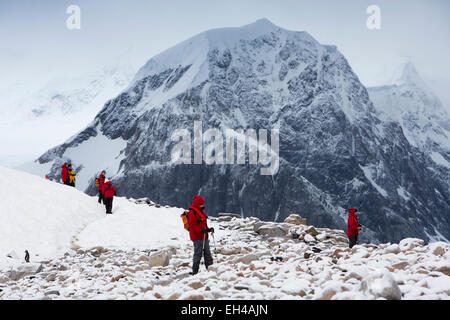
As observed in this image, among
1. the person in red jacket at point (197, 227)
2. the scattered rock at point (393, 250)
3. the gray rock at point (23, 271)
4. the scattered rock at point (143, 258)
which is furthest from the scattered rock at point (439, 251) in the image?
the gray rock at point (23, 271)

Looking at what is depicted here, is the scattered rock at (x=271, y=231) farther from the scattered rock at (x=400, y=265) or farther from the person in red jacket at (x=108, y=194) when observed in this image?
the scattered rock at (x=400, y=265)

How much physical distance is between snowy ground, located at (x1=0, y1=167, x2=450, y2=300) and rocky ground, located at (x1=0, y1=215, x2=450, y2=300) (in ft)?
0.07

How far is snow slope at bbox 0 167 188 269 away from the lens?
58.4 feet

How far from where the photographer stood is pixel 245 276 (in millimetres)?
8898

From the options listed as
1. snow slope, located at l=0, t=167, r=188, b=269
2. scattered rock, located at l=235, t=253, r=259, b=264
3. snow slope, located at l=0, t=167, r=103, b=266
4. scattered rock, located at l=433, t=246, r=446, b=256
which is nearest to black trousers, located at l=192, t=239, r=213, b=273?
scattered rock, located at l=235, t=253, r=259, b=264

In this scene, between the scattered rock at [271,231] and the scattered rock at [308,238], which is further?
the scattered rock at [271,231]

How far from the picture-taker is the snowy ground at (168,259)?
273 inches

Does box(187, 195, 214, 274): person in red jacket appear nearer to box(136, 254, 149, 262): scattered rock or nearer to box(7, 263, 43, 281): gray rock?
box(136, 254, 149, 262): scattered rock

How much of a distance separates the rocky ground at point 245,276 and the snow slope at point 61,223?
73.0 inches

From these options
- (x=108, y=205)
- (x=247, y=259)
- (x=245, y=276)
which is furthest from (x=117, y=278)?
(x=108, y=205)

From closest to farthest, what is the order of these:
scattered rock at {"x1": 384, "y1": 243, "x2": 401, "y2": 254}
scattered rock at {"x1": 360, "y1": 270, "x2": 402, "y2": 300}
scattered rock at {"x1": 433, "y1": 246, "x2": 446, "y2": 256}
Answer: scattered rock at {"x1": 360, "y1": 270, "x2": 402, "y2": 300} < scattered rock at {"x1": 433, "y1": 246, "x2": 446, "y2": 256} < scattered rock at {"x1": 384, "y1": 243, "x2": 401, "y2": 254}

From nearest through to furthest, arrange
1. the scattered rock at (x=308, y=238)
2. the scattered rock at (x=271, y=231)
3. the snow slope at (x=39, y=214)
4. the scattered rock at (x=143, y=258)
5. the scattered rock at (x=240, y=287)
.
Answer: the scattered rock at (x=240, y=287), the scattered rock at (x=143, y=258), the snow slope at (x=39, y=214), the scattered rock at (x=308, y=238), the scattered rock at (x=271, y=231)

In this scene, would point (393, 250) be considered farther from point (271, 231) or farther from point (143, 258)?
point (271, 231)
